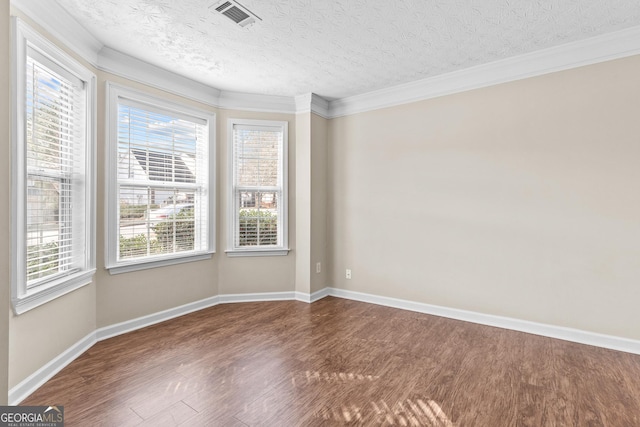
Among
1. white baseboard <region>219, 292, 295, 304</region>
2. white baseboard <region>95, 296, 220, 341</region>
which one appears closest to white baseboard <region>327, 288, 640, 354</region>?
white baseboard <region>219, 292, 295, 304</region>

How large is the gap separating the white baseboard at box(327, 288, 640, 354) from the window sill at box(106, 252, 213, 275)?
6.69 feet

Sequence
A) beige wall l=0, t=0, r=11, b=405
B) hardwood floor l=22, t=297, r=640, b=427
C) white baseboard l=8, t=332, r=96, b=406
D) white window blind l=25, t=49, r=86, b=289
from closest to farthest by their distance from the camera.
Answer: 1. beige wall l=0, t=0, r=11, b=405
2. hardwood floor l=22, t=297, r=640, b=427
3. white baseboard l=8, t=332, r=96, b=406
4. white window blind l=25, t=49, r=86, b=289

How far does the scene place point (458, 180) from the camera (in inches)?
136

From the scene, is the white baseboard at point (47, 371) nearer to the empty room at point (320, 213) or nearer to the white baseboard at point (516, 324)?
the empty room at point (320, 213)

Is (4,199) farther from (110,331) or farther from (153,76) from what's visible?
(153,76)

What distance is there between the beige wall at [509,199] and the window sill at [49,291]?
2922mm

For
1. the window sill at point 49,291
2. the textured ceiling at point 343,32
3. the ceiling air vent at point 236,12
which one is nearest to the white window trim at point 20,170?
the window sill at point 49,291

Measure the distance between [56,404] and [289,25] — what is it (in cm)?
313

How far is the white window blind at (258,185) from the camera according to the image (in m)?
4.08

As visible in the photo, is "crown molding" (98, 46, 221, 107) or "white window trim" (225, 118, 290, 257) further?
"white window trim" (225, 118, 290, 257)

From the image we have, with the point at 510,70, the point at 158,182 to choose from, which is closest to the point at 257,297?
the point at 158,182

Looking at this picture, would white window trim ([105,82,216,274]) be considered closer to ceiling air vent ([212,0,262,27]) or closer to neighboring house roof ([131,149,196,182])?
neighboring house roof ([131,149,196,182])

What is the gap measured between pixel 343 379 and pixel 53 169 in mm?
2714

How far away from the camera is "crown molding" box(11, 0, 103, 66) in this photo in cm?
209
